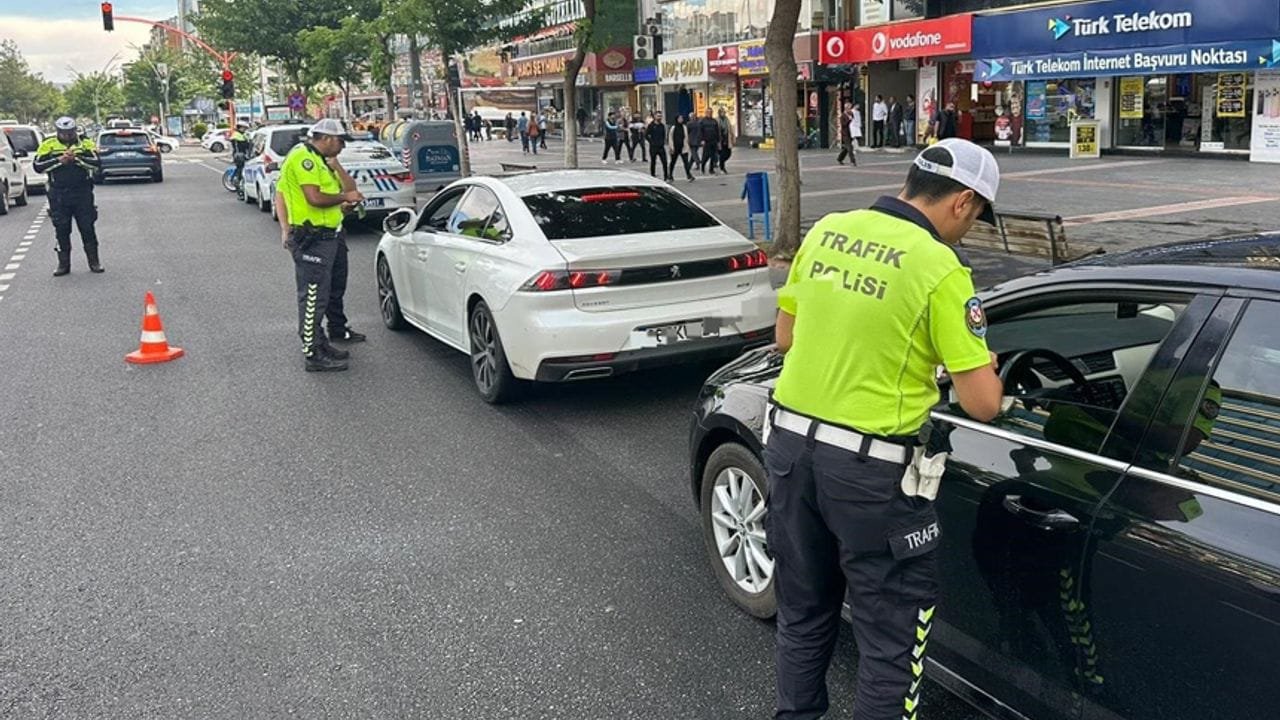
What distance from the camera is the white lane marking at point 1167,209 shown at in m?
14.8

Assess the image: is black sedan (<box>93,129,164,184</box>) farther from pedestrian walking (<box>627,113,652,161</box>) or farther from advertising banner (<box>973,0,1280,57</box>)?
advertising banner (<box>973,0,1280,57</box>)

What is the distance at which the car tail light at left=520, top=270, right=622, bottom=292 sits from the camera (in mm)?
6543

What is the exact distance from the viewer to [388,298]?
32.1 ft

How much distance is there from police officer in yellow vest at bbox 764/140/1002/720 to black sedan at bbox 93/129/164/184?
3457cm

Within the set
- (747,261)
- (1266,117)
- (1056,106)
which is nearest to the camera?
(747,261)

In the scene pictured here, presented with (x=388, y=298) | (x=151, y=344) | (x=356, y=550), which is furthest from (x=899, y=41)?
(x=356, y=550)

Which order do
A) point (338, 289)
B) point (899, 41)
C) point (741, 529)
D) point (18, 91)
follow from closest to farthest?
point (741, 529) → point (338, 289) → point (899, 41) → point (18, 91)

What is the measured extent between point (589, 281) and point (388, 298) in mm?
3778

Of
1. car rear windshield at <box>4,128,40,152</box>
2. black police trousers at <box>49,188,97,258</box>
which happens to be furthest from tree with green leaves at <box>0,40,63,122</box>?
black police trousers at <box>49,188,97,258</box>

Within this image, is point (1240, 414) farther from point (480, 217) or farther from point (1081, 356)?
point (480, 217)

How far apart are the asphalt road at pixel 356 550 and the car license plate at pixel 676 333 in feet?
1.79

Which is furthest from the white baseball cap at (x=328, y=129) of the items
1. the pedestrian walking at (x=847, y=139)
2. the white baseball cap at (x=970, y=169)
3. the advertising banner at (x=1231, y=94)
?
the advertising banner at (x=1231, y=94)

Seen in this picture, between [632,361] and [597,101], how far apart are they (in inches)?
1917

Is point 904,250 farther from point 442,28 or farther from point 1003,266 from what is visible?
point 442,28
